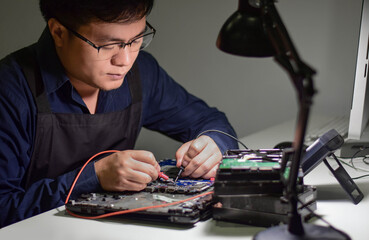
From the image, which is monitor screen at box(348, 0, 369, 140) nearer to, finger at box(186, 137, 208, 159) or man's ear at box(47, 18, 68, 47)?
finger at box(186, 137, 208, 159)

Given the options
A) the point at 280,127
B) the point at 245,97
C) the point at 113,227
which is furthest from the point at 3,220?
the point at 245,97

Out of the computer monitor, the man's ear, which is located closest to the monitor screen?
the computer monitor

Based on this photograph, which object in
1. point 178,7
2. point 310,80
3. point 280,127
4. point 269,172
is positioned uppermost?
point 178,7

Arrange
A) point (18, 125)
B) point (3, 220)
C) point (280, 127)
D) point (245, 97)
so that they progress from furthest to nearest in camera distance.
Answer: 1. point (245, 97)
2. point (280, 127)
3. point (18, 125)
4. point (3, 220)

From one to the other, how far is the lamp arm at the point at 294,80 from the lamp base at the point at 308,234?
0.04 feet

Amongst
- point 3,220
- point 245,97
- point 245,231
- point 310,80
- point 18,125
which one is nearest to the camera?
point 310,80

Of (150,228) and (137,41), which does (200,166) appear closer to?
(150,228)

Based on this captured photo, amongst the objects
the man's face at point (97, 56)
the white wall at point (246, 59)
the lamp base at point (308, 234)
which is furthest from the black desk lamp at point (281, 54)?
the white wall at point (246, 59)

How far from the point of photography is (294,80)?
78cm

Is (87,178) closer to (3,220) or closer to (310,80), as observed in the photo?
(3,220)

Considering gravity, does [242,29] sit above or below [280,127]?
above

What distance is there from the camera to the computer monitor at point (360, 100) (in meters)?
1.43

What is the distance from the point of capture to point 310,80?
0.73 meters

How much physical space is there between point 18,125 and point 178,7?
1432 millimetres
